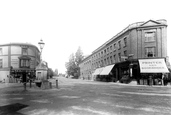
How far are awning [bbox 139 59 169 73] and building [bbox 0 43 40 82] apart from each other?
25.8m

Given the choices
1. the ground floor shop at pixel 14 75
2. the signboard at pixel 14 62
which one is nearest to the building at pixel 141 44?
the ground floor shop at pixel 14 75

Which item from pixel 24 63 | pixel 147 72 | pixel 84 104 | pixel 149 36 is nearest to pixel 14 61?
pixel 24 63

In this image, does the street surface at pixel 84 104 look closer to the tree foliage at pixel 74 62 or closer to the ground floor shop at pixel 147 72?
the ground floor shop at pixel 147 72

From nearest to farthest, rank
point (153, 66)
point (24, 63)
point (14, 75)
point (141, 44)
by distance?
point (153, 66)
point (141, 44)
point (14, 75)
point (24, 63)

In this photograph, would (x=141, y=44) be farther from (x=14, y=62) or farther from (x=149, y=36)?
(x=14, y=62)

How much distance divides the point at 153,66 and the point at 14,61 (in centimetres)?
3036

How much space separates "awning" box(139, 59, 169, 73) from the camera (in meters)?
19.1

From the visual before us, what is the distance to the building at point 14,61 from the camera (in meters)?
28.3

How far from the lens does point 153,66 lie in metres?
19.8

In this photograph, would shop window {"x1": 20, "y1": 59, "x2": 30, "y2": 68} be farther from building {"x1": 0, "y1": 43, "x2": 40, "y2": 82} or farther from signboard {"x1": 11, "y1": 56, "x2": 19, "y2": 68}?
signboard {"x1": 11, "y1": 56, "x2": 19, "y2": 68}

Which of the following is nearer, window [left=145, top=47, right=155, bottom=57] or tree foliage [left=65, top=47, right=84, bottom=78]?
window [left=145, top=47, right=155, bottom=57]

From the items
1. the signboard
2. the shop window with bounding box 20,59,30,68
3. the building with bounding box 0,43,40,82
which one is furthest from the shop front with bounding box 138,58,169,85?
the signboard

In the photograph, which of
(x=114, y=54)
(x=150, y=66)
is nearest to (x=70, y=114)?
(x=150, y=66)

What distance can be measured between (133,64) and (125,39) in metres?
6.02
